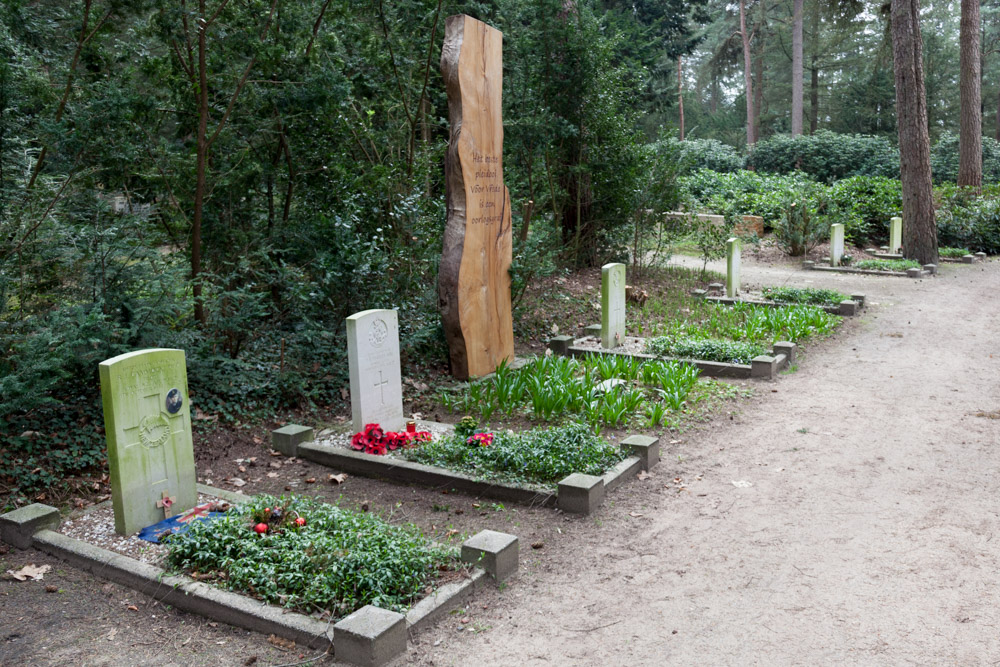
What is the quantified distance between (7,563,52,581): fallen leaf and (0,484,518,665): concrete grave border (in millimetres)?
137

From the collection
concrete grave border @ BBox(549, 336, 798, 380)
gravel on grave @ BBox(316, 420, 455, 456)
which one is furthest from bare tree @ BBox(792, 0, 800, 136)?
gravel on grave @ BBox(316, 420, 455, 456)

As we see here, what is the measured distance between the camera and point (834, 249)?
16891mm

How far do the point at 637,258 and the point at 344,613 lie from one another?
1089 cm

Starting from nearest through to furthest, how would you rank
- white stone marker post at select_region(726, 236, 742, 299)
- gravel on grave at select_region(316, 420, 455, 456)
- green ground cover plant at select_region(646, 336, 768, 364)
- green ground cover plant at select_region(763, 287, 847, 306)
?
gravel on grave at select_region(316, 420, 455, 456)
green ground cover plant at select_region(646, 336, 768, 364)
green ground cover plant at select_region(763, 287, 847, 306)
white stone marker post at select_region(726, 236, 742, 299)

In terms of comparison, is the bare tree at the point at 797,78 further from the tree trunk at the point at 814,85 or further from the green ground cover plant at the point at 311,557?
the green ground cover plant at the point at 311,557

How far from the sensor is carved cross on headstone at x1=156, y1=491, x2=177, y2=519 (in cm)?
484

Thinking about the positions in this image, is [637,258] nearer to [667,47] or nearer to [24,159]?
[24,159]

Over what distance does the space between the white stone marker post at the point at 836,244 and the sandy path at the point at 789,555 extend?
9.64 meters

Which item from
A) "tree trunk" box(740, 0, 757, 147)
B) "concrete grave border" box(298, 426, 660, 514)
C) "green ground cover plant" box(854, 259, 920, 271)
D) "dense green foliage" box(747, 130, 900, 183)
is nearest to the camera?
"concrete grave border" box(298, 426, 660, 514)

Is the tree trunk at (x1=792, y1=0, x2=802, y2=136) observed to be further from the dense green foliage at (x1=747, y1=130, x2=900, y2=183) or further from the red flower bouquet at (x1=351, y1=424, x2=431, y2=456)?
the red flower bouquet at (x1=351, y1=424, x2=431, y2=456)

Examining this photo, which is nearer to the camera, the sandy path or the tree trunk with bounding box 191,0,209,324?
the sandy path

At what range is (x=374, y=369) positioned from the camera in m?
6.36

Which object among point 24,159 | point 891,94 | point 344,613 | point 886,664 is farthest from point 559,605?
point 891,94

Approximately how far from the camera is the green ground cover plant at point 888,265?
16.3 meters
